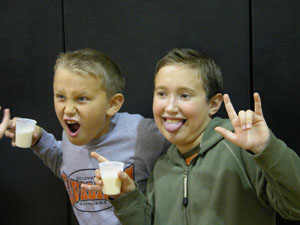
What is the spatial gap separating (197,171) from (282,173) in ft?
1.49

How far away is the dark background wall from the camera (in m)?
2.05

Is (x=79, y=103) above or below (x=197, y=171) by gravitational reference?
above

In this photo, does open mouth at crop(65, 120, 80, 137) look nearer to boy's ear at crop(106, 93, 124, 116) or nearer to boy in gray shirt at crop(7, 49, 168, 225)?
boy in gray shirt at crop(7, 49, 168, 225)

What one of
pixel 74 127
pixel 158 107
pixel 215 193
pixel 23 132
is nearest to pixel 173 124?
pixel 158 107

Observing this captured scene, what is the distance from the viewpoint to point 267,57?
205 centimetres

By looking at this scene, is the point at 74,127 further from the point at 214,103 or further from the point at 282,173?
the point at 282,173

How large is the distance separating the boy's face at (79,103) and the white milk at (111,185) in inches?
15.2

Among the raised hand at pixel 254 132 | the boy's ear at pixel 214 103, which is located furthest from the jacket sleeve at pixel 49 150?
the raised hand at pixel 254 132

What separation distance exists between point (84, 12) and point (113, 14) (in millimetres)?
199

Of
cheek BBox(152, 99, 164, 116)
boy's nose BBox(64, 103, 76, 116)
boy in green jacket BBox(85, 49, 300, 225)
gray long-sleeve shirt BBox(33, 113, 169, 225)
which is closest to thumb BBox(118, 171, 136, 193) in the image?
boy in green jacket BBox(85, 49, 300, 225)

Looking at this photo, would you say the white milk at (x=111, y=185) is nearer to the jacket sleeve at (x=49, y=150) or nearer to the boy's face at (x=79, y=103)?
the boy's face at (x=79, y=103)

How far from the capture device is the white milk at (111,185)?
1.68m

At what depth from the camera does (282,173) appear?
4.48ft

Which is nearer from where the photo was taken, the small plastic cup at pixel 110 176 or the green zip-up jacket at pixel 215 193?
the green zip-up jacket at pixel 215 193
